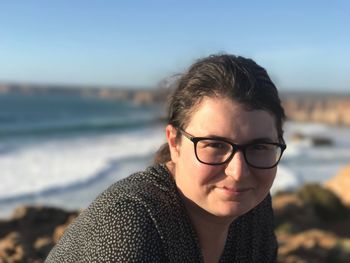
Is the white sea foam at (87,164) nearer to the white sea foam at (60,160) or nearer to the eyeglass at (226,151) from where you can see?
the white sea foam at (60,160)

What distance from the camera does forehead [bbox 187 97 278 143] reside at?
1.60 meters

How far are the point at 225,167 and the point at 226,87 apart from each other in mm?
280

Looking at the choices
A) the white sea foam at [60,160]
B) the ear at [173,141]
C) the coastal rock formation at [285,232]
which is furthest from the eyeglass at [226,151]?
the white sea foam at [60,160]

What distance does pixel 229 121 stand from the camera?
1595 mm

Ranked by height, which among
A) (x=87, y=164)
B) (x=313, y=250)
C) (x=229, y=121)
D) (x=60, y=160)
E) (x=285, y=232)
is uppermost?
(x=229, y=121)

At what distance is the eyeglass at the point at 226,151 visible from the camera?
1.62 metres

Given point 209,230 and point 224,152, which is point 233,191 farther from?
point 209,230

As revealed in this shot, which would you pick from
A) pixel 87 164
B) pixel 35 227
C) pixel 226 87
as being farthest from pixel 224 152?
pixel 87 164

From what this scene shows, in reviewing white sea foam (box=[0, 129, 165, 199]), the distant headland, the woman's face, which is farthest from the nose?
white sea foam (box=[0, 129, 165, 199])

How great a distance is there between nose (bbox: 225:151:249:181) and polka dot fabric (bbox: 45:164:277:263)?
266 millimetres

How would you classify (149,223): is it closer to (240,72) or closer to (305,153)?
(240,72)

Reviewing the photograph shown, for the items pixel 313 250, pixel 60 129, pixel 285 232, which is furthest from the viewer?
pixel 60 129

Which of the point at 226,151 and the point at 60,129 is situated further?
the point at 60,129

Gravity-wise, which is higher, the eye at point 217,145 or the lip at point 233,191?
the eye at point 217,145
